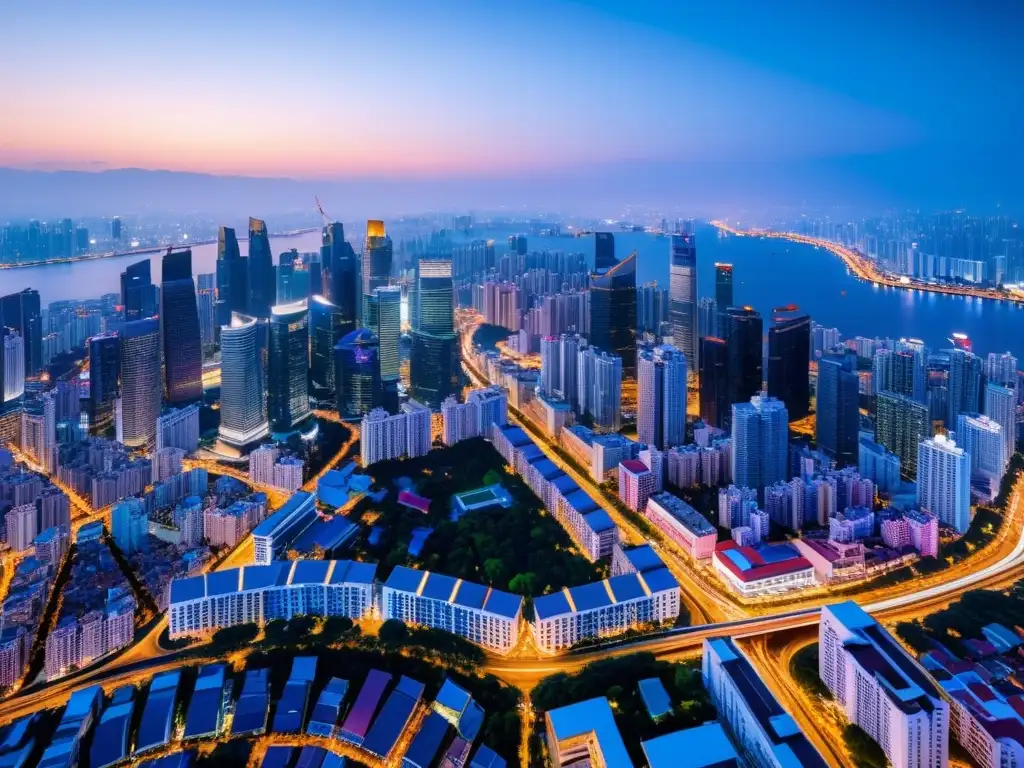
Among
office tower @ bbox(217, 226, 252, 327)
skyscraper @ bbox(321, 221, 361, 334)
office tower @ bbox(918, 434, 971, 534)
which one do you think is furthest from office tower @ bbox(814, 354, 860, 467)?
office tower @ bbox(217, 226, 252, 327)

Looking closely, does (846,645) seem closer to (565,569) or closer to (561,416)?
(565,569)

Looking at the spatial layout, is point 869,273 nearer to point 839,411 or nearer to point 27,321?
point 839,411

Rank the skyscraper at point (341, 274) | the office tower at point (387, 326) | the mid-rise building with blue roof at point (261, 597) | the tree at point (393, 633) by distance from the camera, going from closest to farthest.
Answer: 1. the tree at point (393, 633)
2. the mid-rise building with blue roof at point (261, 597)
3. the office tower at point (387, 326)
4. the skyscraper at point (341, 274)

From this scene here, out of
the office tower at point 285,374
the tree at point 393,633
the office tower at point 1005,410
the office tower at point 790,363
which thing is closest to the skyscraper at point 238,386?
the office tower at point 285,374

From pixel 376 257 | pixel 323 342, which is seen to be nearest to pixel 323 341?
pixel 323 342

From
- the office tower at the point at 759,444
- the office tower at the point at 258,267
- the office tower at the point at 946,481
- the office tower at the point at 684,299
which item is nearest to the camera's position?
the office tower at the point at 946,481

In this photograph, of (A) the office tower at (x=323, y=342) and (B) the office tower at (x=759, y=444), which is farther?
(A) the office tower at (x=323, y=342)

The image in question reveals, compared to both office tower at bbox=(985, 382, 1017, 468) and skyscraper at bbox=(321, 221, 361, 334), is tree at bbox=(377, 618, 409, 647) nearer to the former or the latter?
skyscraper at bbox=(321, 221, 361, 334)

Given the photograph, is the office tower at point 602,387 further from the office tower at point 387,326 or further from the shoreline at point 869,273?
the shoreline at point 869,273
